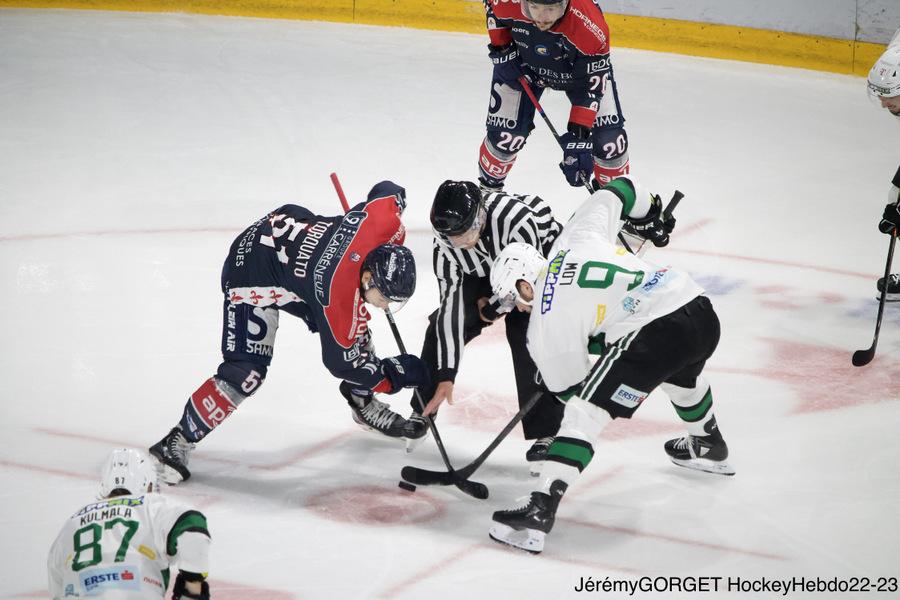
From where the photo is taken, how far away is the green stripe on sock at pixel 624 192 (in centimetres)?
391

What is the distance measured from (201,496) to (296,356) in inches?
44.8

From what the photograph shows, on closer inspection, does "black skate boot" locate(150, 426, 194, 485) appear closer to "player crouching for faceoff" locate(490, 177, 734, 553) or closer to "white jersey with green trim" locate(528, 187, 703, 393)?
"player crouching for faceoff" locate(490, 177, 734, 553)

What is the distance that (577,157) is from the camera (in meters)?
5.66

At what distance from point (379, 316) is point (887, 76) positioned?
240 cm

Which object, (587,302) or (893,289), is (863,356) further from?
(587,302)

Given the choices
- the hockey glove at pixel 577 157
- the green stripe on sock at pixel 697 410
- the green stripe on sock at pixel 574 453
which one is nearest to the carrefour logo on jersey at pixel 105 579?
the green stripe on sock at pixel 574 453

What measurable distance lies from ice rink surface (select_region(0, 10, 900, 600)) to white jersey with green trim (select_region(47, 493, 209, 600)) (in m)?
0.61

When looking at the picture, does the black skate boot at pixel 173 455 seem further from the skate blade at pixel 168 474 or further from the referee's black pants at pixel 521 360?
the referee's black pants at pixel 521 360

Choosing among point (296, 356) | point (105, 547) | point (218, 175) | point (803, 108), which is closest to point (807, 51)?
point (803, 108)

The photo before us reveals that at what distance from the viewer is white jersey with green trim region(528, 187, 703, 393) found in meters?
3.43

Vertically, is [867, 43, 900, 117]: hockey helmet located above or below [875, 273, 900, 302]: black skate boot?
above

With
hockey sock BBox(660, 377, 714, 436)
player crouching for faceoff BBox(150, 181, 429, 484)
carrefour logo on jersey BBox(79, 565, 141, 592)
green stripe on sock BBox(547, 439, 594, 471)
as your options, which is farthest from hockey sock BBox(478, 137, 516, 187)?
carrefour logo on jersey BBox(79, 565, 141, 592)

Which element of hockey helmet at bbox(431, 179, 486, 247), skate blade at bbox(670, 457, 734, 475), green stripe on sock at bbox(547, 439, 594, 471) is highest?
hockey helmet at bbox(431, 179, 486, 247)

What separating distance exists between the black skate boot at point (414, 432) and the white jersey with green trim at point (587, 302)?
822mm
